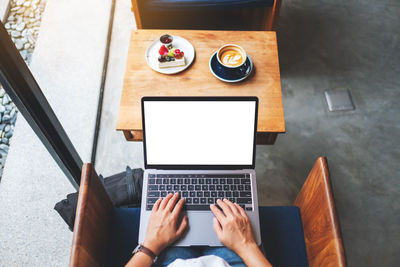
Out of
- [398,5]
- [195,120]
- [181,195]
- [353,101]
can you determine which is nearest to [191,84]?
[195,120]

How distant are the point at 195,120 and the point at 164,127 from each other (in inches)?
4.4

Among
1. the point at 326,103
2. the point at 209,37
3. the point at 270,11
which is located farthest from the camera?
the point at 326,103

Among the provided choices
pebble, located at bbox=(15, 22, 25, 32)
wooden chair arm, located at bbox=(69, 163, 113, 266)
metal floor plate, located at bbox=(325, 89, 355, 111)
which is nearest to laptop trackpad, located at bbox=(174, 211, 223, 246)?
wooden chair arm, located at bbox=(69, 163, 113, 266)

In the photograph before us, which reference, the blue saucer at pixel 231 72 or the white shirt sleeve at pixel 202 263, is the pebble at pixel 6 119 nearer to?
the blue saucer at pixel 231 72

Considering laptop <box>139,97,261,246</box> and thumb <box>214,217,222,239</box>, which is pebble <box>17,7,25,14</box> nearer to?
laptop <box>139,97,261,246</box>

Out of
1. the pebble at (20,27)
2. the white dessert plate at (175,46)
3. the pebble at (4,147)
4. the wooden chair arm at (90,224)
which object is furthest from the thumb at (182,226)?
the pebble at (20,27)

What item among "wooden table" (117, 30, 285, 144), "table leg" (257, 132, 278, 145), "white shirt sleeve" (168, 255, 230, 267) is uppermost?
"wooden table" (117, 30, 285, 144)

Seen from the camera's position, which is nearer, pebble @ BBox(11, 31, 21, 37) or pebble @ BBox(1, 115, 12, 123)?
pebble @ BBox(1, 115, 12, 123)

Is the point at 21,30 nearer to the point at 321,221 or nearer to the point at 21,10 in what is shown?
the point at 21,10

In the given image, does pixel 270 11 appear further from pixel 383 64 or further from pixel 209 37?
pixel 383 64

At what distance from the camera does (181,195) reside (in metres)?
1.09

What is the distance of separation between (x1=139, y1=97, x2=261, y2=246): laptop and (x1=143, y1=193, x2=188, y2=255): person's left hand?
4 cm

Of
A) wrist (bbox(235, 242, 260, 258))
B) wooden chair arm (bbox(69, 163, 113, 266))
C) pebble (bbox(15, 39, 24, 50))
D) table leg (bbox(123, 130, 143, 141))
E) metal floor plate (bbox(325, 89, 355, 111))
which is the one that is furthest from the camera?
pebble (bbox(15, 39, 24, 50))

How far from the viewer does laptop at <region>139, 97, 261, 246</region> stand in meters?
1.02
